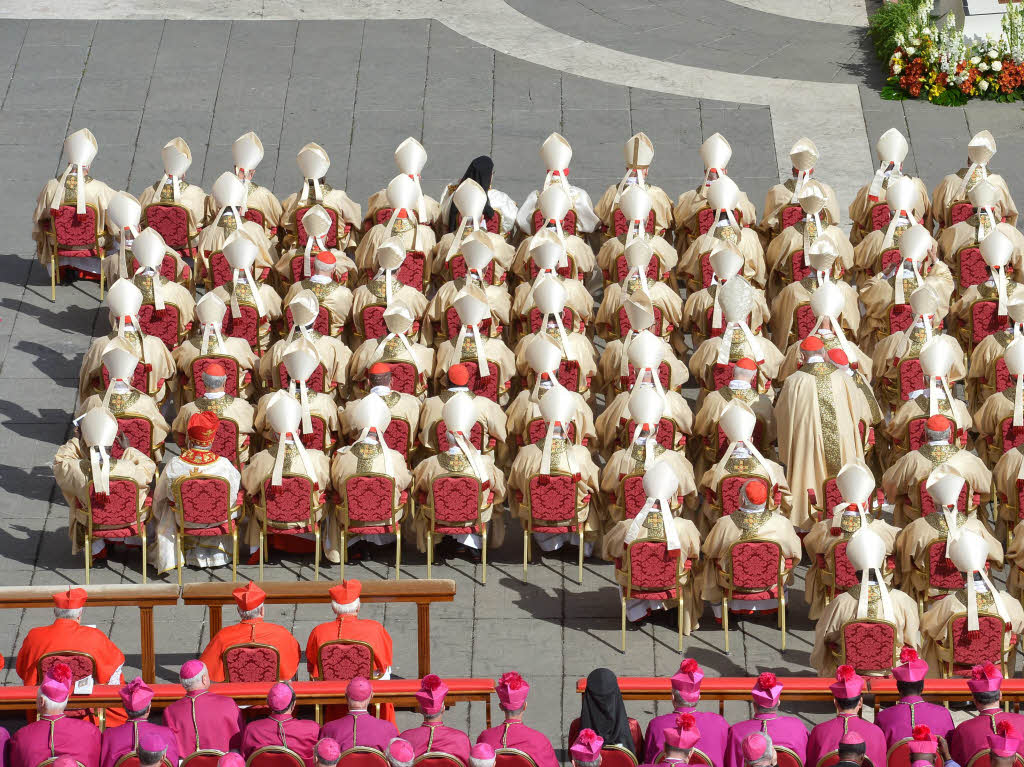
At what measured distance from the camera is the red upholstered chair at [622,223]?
20.9 metres

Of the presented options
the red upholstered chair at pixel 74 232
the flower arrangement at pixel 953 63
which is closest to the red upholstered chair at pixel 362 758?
the red upholstered chair at pixel 74 232

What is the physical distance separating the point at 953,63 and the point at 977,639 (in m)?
10.8

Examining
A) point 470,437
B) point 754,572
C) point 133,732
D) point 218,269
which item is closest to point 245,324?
point 218,269

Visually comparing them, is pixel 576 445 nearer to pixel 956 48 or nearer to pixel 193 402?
pixel 193 402

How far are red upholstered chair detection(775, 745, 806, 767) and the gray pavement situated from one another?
3.67 meters

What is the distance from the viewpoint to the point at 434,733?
1398cm

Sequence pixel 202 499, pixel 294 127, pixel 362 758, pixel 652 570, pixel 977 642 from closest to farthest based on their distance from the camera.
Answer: pixel 362 758 < pixel 977 642 < pixel 652 570 < pixel 202 499 < pixel 294 127

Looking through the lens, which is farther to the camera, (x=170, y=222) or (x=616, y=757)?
(x=170, y=222)

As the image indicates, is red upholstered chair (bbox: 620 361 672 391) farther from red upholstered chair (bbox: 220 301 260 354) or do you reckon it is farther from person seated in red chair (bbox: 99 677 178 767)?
person seated in red chair (bbox: 99 677 178 767)

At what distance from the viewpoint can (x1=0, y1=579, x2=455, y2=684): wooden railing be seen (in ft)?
50.8

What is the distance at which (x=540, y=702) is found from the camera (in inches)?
643

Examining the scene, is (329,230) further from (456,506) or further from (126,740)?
Answer: (126,740)

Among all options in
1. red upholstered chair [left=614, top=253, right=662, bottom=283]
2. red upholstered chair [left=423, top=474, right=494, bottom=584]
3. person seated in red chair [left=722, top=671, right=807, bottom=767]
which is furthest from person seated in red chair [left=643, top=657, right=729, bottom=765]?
red upholstered chair [left=614, top=253, right=662, bottom=283]

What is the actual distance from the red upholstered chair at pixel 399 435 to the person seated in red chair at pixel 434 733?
4.20 meters
